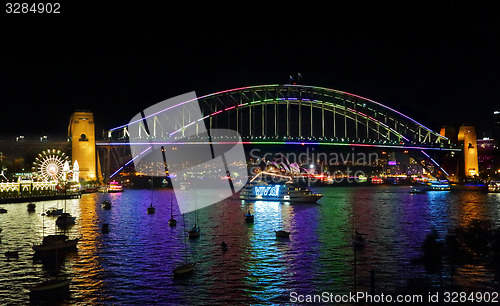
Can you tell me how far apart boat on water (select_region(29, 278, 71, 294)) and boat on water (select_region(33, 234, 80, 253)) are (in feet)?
24.2

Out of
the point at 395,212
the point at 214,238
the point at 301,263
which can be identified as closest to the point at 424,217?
the point at 395,212

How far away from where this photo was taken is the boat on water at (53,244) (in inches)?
1165

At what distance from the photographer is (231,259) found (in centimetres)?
2894

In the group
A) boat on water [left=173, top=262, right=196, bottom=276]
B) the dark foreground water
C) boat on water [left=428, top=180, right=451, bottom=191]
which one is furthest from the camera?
boat on water [left=428, top=180, right=451, bottom=191]

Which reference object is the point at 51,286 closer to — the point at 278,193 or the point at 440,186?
the point at 278,193

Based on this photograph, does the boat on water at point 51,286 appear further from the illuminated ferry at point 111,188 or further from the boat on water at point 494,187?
the boat on water at point 494,187

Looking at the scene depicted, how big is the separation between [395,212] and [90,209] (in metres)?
28.9

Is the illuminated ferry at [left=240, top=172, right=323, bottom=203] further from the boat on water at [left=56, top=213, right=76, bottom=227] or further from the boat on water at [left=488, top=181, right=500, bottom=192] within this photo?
the boat on water at [left=488, top=181, right=500, bottom=192]

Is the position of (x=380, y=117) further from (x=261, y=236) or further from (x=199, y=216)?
(x=261, y=236)

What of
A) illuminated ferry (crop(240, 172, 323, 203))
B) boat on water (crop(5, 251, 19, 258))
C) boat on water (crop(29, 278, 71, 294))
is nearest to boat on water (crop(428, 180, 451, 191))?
illuminated ferry (crop(240, 172, 323, 203))

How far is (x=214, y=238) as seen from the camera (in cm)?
3650

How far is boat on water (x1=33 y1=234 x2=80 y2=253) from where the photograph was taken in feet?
97.1

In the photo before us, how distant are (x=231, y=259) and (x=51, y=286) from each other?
9370mm

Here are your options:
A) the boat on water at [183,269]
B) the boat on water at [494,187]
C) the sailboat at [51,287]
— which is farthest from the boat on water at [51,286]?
the boat on water at [494,187]
